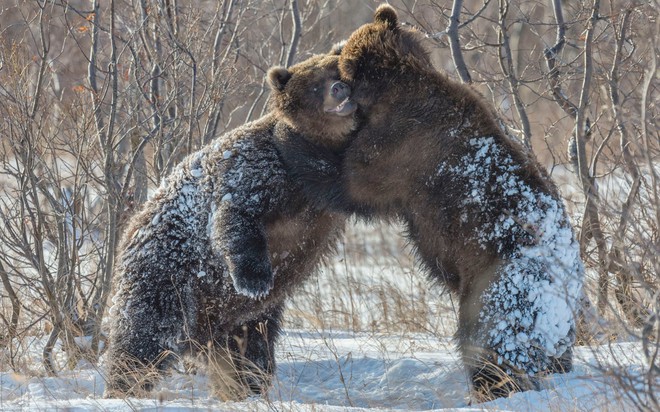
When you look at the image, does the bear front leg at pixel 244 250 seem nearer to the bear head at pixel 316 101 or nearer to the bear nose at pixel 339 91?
the bear head at pixel 316 101

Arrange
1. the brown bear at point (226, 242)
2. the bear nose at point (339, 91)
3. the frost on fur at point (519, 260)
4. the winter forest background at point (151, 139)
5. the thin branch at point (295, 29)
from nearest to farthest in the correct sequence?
the frost on fur at point (519, 260)
the brown bear at point (226, 242)
the bear nose at point (339, 91)
the winter forest background at point (151, 139)
the thin branch at point (295, 29)

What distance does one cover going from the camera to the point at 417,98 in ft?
16.4

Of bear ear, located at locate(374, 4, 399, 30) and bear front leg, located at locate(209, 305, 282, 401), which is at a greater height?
bear ear, located at locate(374, 4, 399, 30)

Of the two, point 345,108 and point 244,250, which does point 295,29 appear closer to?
point 345,108

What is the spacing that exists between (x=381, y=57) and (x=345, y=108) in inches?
16.1

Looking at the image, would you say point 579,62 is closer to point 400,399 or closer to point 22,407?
point 400,399

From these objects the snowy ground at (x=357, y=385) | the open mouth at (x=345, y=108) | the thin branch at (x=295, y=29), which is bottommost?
the snowy ground at (x=357, y=385)

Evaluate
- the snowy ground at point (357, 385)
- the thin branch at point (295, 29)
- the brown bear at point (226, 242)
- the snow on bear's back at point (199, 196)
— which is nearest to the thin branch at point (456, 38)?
the brown bear at point (226, 242)

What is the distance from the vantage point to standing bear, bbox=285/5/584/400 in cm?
451

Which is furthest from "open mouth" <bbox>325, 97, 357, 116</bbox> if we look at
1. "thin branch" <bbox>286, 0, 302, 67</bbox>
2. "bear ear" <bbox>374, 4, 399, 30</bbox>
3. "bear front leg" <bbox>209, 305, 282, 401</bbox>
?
"thin branch" <bbox>286, 0, 302, 67</bbox>

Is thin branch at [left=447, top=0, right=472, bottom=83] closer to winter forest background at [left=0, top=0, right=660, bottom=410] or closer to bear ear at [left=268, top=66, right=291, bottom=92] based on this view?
winter forest background at [left=0, top=0, right=660, bottom=410]

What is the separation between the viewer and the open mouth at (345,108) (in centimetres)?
510

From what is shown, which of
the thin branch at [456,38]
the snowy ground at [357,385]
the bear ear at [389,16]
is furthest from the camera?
the thin branch at [456,38]

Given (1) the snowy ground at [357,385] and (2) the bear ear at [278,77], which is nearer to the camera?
(1) the snowy ground at [357,385]
